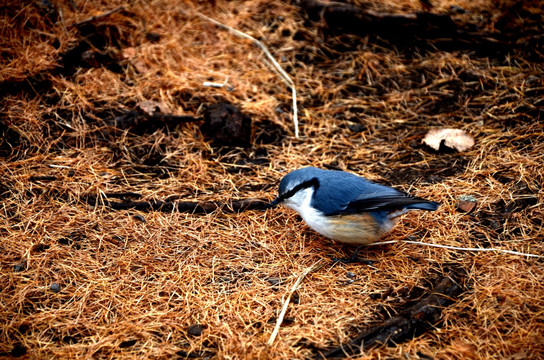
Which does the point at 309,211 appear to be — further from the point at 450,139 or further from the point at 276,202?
the point at 450,139

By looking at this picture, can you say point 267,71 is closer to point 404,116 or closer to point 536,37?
point 404,116

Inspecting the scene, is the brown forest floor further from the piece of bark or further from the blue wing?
the blue wing

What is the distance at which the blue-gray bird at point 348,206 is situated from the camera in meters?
3.28

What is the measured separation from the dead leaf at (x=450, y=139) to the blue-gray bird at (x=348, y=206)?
1229 mm

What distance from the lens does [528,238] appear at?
3.28 meters

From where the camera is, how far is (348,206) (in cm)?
331

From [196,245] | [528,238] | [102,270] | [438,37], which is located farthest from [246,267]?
[438,37]

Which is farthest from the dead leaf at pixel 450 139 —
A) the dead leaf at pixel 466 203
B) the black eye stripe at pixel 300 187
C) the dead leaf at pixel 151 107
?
the dead leaf at pixel 151 107

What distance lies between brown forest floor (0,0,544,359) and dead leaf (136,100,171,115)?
0.02 m

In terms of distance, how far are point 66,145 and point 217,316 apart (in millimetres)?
2400

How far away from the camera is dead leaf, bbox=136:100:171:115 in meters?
4.59

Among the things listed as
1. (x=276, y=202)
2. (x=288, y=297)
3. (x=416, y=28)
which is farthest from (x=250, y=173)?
(x=416, y=28)

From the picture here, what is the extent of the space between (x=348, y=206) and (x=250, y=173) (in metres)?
1.22

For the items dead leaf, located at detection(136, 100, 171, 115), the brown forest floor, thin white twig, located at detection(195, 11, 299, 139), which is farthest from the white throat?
dead leaf, located at detection(136, 100, 171, 115)
